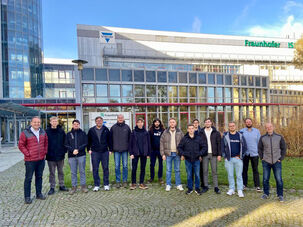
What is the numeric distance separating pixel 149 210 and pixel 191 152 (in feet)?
5.92

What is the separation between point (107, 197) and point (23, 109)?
1334 centimetres

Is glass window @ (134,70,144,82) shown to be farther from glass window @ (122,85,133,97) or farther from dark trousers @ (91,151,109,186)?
dark trousers @ (91,151,109,186)

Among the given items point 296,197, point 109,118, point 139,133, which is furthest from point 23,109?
point 296,197

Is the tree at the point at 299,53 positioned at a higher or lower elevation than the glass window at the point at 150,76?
higher

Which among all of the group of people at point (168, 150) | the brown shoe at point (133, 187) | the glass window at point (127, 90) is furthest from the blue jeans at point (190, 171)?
the glass window at point (127, 90)

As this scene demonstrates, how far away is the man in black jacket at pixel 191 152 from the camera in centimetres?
584

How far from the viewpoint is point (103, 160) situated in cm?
638

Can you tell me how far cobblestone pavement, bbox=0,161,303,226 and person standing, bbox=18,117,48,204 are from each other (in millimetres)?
355

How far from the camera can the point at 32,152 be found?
5520mm

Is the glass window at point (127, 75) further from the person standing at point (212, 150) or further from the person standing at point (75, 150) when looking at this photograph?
the person standing at point (212, 150)

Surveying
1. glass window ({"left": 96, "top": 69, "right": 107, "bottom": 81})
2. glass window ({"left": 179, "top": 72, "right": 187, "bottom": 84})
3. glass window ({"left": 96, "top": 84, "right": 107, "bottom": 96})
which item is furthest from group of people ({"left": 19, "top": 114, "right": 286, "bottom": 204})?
glass window ({"left": 179, "top": 72, "right": 187, "bottom": 84})

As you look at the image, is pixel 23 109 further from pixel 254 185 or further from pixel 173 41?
pixel 173 41

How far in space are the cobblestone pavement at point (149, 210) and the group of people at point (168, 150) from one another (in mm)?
319

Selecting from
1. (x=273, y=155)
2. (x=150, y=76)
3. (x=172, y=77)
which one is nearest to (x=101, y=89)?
(x=150, y=76)
